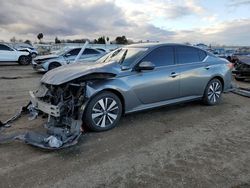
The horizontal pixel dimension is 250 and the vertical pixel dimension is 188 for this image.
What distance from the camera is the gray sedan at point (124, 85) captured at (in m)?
4.72

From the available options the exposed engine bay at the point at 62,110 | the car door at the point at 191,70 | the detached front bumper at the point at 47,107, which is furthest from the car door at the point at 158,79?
the detached front bumper at the point at 47,107

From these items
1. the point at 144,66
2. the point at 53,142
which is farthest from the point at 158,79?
the point at 53,142

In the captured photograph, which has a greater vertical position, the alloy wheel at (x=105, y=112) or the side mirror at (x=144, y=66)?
the side mirror at (x=144, y=66)

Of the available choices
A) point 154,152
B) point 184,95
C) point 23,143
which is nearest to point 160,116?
point 184,95

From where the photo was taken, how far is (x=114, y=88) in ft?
16.4

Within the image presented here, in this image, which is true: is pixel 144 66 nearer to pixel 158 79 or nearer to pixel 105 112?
pixel 158 79

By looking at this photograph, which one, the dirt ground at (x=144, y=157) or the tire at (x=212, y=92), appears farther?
the tire at (x=212, y=92)

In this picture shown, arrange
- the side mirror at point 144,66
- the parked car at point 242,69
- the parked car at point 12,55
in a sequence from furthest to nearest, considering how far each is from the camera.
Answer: the parked car at point 12,55
the parked car at point 242,69
the side mirror at point 144,66

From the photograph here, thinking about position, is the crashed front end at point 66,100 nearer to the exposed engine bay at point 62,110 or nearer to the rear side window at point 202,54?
the exposed engine bay at point 62,110

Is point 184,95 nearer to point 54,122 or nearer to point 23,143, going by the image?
point 54,122

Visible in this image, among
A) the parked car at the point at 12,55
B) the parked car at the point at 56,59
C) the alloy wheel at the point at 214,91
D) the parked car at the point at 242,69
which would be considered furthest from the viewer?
the parked car at the point at 12,55

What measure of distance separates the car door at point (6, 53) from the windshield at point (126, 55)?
15.7m

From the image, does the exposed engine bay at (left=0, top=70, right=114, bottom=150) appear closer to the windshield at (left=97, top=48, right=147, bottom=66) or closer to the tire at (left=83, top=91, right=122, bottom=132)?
the tire at (left=83, top=91, right=122, bottom=132)

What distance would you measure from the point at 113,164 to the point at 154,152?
2.39ft
